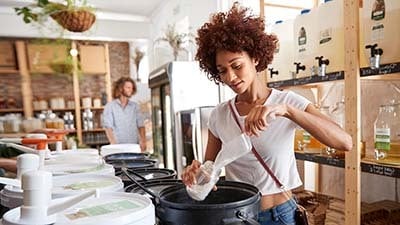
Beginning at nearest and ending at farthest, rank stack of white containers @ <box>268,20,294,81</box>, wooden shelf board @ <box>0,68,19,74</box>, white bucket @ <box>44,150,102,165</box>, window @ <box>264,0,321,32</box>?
white bucket @ <box>44,150,102,165</box>, stack of white containers @ <box>268,20,294,81</box>, window @ <box>264,0,321,32</box>, wooden shelf board @ <box>0,68,19,74</box>

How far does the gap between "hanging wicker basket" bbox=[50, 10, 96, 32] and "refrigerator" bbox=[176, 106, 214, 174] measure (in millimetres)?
1325

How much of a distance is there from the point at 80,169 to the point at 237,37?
76 cm

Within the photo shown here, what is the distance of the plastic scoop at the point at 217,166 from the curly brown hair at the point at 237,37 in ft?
1.82

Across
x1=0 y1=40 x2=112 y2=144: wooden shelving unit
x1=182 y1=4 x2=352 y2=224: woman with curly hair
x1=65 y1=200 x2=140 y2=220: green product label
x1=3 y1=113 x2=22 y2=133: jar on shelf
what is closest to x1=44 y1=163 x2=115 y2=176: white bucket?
x1=65 y1=200 x2=140 y2=220: green product label

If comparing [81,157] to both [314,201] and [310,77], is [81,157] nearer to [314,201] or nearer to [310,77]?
[310,77]

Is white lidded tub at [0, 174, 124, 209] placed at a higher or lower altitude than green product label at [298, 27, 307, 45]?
lower

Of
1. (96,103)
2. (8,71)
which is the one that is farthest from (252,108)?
(8,71)

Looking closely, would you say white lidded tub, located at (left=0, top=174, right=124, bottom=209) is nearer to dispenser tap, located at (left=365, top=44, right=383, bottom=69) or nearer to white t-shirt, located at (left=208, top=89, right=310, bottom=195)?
white t-shirt, located at (left=208, top=89, right=310, bottom=195)

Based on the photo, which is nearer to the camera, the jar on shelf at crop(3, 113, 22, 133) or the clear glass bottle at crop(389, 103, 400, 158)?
the clear glass bottle at crop(389, 103, 400, 158)

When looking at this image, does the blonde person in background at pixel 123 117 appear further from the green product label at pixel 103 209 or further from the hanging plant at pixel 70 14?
the green product label at pixel 103 209

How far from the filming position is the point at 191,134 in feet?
12.2

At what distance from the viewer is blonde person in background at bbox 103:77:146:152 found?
15.0 feet

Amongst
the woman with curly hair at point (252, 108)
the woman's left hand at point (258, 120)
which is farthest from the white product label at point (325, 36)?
the woman's left hand at point (258, 120)

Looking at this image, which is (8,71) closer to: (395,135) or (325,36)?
(325,36)
